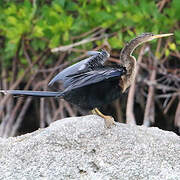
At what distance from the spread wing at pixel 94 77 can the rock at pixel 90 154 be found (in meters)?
0.18

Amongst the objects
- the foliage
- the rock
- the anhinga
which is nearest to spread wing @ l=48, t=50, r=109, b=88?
the anhinga

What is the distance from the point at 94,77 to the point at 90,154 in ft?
0.89

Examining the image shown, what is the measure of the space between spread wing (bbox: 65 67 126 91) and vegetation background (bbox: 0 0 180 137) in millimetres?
1264

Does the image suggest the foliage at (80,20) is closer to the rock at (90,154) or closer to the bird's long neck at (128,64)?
the bird's long neck at (128,64)

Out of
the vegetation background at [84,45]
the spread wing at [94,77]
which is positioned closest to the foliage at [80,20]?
the vegetation background at [84,45]

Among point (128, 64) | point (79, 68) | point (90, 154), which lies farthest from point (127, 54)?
point (90, 154)

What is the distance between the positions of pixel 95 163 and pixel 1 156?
0.35 m

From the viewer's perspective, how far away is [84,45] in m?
3.29

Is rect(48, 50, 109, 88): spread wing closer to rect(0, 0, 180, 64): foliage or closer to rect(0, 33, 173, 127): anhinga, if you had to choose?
rect(0, 33, 173, 127): anhinga

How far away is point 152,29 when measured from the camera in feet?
10.1

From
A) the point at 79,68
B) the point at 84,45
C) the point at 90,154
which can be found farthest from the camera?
→ the point at 84,45

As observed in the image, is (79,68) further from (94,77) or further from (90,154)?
(90,154)

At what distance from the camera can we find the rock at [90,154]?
5.25ft

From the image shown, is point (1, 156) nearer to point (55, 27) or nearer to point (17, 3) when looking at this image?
point (55, 27)
